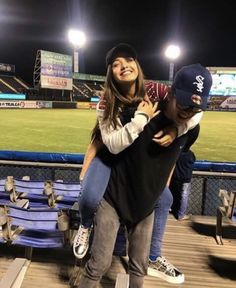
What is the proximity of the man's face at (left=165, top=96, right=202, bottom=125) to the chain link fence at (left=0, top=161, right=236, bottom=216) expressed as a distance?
2.94m

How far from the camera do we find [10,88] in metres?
37.8

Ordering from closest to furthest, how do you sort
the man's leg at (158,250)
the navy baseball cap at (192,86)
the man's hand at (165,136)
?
the navy baseball cap at (192,86) < the man's hand at (165,136) < the man's leg at (158,250)

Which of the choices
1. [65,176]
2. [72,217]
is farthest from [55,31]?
[72,217]

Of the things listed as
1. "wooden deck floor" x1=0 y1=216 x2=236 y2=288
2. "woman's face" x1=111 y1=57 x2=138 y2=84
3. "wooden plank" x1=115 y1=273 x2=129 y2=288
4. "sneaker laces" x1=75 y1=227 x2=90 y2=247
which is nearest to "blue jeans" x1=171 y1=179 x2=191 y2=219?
"wooden deck floor" x1=0 y1=216 x2=236 y2=288

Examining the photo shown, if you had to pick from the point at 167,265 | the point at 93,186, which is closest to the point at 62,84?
the point at 167,265

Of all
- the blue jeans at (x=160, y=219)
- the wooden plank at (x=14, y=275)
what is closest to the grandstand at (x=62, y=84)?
the blue jeans at (x=160, y=219)

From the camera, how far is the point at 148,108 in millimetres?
1861

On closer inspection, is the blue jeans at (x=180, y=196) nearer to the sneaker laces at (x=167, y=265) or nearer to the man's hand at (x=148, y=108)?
the sneaker laces at (x=167, y=265)

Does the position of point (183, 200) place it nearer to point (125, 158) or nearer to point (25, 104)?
point (125, 158)

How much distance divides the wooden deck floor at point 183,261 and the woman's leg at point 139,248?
0.62 metres

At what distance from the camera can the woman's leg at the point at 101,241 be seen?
2012 mm

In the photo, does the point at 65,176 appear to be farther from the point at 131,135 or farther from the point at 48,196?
the point at 131,135

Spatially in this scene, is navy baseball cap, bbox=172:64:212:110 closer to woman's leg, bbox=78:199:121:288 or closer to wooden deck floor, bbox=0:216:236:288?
woman's leg, bbox=78:199:121:288

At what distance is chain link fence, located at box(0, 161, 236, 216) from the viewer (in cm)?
490
